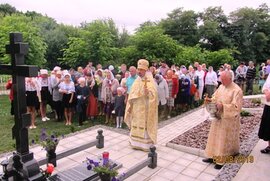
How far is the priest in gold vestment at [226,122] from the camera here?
551 centimetres

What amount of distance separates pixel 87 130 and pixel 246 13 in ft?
110

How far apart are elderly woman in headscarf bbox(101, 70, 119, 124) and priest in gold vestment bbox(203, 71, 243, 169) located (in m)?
4.56

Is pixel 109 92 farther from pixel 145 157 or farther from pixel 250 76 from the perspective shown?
pixel 250 76

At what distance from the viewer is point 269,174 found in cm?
498

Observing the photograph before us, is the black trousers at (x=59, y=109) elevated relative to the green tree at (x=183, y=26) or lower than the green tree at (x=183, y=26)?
lower

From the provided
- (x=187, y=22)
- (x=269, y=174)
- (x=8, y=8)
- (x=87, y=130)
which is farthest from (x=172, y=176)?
(x=8, y=8)

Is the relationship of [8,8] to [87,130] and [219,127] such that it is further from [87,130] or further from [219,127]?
[219,127]

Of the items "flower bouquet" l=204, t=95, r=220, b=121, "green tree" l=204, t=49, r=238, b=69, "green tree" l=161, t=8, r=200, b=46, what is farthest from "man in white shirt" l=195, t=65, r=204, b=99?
"green tree" l=161, t=8, r=200, b=46

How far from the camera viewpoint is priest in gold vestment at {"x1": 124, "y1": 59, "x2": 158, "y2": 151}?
22.2 ft

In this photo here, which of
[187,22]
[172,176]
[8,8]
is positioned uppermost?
[8,8]

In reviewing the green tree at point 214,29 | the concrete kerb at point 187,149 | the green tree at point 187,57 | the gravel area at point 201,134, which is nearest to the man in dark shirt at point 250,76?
the green tree at point 187,57

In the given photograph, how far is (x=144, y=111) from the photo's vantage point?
6.82 m

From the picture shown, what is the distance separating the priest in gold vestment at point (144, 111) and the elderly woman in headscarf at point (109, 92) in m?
2.65

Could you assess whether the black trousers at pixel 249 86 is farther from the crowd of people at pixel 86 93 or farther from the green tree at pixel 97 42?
→ the green tree at pixel 97 42
